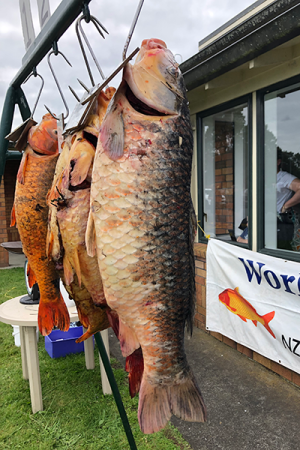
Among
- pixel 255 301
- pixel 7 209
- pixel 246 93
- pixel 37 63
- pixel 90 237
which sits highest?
pixel 246 93

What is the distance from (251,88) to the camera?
387 cm

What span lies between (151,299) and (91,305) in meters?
0.26

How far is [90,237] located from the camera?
0.79 metres

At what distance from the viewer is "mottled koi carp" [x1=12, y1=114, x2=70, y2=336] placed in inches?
47.4

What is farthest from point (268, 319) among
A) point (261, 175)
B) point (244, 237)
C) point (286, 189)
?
point (261, 175)

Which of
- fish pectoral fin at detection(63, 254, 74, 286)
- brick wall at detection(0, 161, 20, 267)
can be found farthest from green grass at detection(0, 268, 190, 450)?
brick wall at detection(0, 161, 20, 267)

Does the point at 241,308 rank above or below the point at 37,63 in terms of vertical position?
below

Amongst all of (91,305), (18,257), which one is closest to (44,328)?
(91,305)

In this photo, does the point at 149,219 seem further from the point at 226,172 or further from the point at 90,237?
the point at 226,172

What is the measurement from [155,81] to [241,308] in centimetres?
348

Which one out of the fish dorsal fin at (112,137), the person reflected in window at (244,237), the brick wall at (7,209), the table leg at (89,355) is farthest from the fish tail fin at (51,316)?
the brick wall at (7,209)

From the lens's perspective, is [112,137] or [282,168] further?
[282,168]

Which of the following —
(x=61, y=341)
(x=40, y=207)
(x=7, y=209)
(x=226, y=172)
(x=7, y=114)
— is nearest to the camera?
(x=40, y=207)

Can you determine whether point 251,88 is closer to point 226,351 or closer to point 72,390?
point 226,351
